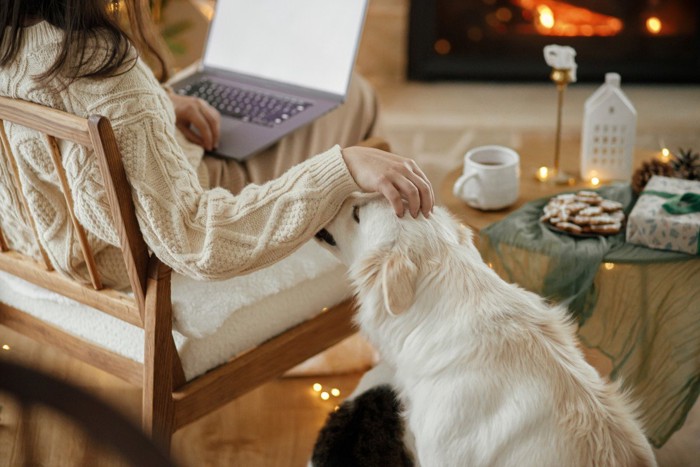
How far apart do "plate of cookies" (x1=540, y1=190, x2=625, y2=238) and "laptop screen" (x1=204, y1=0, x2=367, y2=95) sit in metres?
0.55

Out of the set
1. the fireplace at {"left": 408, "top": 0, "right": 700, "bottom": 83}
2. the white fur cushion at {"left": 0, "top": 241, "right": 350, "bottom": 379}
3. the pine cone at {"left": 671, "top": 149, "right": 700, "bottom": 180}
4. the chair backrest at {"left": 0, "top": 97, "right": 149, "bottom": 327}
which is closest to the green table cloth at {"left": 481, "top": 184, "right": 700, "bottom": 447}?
the pine cone at {"left": 671, "top": 149, "right": 700, "bottom": 180}

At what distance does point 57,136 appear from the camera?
1202 mm

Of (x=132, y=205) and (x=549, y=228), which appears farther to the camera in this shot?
(x=549, y=228)

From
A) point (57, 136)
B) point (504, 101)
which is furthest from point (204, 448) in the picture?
point (504, 101)

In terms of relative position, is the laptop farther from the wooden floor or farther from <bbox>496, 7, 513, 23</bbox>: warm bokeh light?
<bbox>496, 7, 513, 23</bbox>: warm bokeh light

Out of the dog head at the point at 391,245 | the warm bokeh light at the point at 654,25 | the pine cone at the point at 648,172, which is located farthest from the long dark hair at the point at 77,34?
the warm bokeh light at the point at 654,25

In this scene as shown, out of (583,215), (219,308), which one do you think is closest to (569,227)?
(583,215)

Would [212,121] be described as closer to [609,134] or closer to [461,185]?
[461,185]

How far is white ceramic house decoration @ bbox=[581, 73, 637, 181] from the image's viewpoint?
182cm

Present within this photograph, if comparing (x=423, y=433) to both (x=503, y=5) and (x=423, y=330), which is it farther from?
(x=503, y=5)

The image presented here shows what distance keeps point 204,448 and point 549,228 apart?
0.91 m

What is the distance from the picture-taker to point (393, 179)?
48.3 inches

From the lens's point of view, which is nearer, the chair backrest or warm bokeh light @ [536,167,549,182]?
the chair backrest

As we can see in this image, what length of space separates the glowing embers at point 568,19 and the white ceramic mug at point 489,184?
1.82 meters
